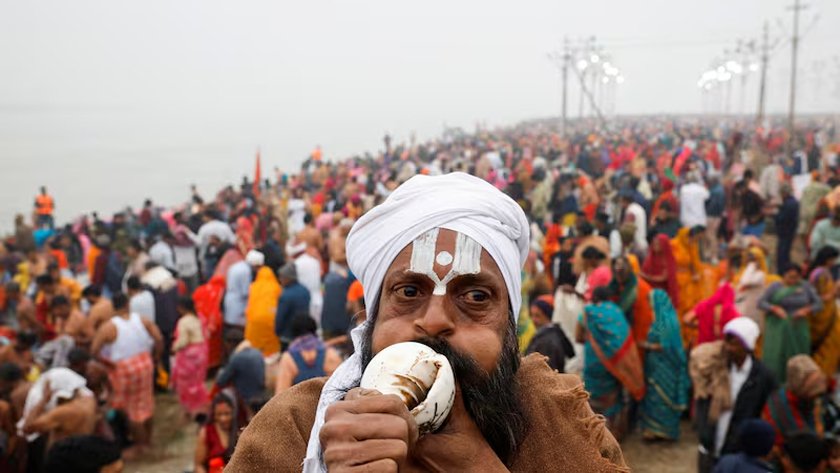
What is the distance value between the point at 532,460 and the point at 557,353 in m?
3.58

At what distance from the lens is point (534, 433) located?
1.34 metres

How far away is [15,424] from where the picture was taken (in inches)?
184

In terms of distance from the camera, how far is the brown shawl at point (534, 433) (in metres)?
1.23

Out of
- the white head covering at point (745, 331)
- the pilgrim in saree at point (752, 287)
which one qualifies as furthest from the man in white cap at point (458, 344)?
the pilgrim in saree at point (752, 287)

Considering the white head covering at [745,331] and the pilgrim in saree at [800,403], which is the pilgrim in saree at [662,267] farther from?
the pilgrim in saree at [800,403]

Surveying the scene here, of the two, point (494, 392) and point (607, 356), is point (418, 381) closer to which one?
point (494, 392)

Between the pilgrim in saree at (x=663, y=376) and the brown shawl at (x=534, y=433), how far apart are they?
434cm

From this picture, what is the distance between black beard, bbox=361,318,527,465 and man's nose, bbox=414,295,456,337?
0.02m

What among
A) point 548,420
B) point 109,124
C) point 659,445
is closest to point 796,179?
point 659,445

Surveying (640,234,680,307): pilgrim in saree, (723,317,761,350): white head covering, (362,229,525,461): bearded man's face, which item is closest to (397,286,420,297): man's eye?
(362,229,525,461): bearded man's face

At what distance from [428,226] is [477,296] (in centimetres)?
15

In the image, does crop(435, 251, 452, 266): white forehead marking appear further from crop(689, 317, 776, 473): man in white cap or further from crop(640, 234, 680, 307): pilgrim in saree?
crop(640, 234, 680, 307): pilgrim in saree

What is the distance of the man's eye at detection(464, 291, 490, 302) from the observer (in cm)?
125

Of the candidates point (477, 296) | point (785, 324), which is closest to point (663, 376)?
point (785, 324)
